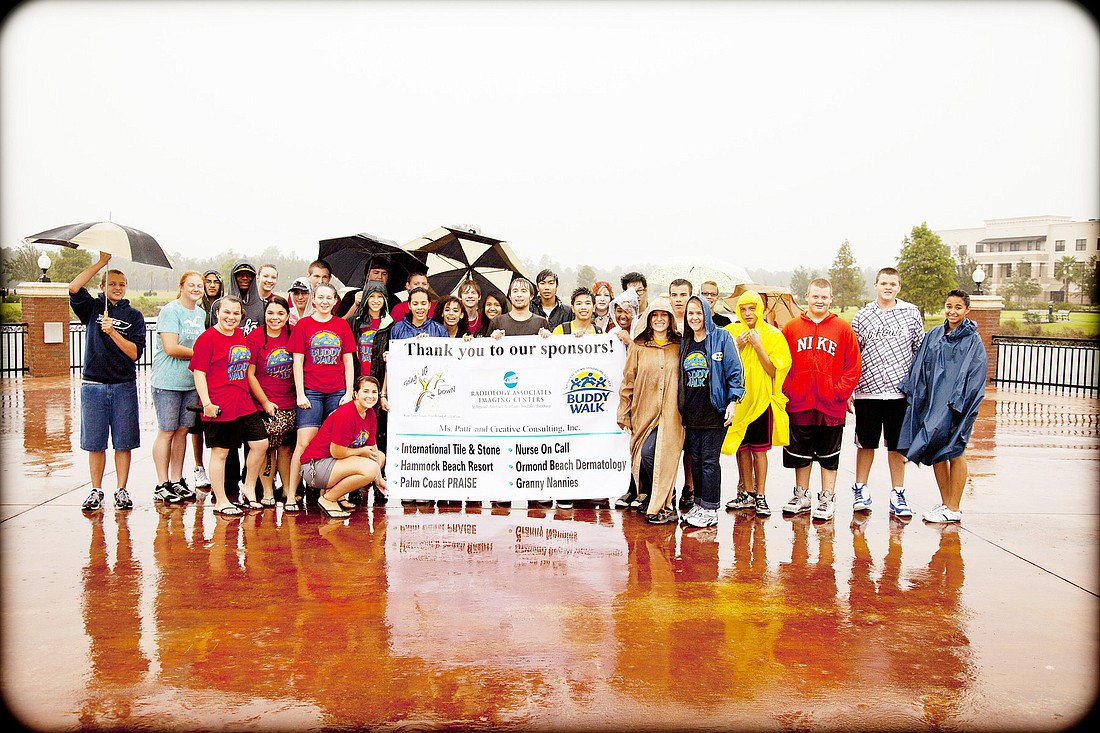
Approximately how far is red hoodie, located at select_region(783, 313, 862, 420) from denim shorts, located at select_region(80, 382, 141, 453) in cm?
547

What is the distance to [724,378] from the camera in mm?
6082

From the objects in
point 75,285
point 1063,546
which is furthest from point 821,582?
point 75,285

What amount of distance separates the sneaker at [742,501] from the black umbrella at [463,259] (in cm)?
317

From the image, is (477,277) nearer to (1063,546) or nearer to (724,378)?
(724,378)

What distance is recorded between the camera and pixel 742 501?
6836mm

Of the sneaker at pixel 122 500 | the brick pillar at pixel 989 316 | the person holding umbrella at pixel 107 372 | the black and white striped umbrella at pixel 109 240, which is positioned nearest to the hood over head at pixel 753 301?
the black and white striped umbrella at pixel 109 240

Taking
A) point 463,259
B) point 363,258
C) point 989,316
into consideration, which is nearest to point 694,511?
point 463,259

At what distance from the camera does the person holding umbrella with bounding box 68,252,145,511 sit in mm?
6426

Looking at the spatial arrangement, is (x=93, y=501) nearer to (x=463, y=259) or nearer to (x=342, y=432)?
(x=342, y=432)

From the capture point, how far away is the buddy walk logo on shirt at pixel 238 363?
6.28 meters

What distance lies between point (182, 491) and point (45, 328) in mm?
13215

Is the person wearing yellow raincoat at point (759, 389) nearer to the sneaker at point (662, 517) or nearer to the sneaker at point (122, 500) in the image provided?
the sneaker at point (662, 517)

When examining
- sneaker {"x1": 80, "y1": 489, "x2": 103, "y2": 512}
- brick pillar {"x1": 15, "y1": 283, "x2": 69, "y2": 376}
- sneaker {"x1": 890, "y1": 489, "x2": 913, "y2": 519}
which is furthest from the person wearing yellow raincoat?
brick pillar {"x1": 15, "y1": 283, "x2": 69, "y2": 376}

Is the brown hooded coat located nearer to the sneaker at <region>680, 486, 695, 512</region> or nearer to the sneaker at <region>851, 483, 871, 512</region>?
the sneaker at <region>680, 486, 695, 512</region>
